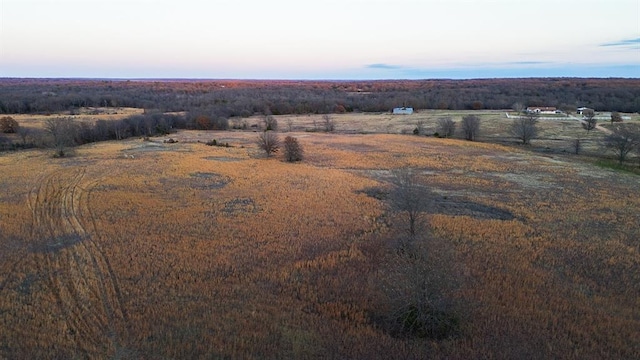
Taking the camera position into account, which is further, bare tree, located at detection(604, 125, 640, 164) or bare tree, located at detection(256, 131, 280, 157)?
bare tree, located at detection(256, 131, 280, 157)

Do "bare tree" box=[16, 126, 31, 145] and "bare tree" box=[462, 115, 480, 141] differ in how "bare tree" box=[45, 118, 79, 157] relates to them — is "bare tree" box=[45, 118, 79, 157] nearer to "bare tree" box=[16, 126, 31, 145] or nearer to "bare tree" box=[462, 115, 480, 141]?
"bare tree" box=[16, 126, 31, 145]

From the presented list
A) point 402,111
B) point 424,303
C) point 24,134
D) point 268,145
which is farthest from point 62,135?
point 402,111

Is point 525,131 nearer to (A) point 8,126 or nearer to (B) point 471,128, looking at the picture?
(B) point 471,128

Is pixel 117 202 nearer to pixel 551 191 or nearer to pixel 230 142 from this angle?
pixel 551 191

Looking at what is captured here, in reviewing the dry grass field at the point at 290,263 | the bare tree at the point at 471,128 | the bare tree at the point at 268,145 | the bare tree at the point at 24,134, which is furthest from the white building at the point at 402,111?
the bare tree at the point at 24,134

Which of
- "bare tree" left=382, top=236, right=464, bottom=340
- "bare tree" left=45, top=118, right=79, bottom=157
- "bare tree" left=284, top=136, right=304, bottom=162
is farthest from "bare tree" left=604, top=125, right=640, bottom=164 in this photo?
"bare tree" left=45, top=118, right=79, bottom=157

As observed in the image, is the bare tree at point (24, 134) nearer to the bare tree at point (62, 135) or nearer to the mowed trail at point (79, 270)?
the bare tree at point (62, 135)
